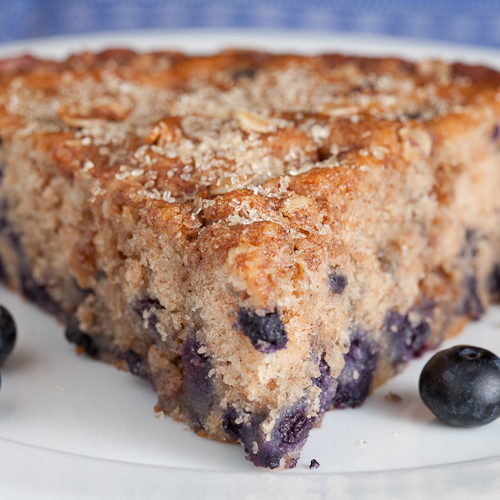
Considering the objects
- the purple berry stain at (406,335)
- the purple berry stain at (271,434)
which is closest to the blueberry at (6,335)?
the purple berry stain at (271,434)

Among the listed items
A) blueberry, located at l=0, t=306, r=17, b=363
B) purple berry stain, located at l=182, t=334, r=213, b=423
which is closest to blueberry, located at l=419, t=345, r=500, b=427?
purple berry stain, located at l=182, t=334, r=213, b=423

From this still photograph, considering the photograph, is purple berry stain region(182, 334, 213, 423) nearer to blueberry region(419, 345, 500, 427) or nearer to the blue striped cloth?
blueberry region(419, 345, 500, 427)

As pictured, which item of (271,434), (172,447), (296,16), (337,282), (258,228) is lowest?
(296,16)

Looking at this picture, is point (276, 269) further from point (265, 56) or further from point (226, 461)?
point (265, 56)

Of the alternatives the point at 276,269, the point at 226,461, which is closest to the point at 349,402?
the point at 226,461

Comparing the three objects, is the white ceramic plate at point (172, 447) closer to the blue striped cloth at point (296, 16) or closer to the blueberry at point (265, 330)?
the blueberry at point (265, 330)

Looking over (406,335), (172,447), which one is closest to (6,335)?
(172,447)

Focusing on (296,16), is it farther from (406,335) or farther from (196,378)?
(196,378)

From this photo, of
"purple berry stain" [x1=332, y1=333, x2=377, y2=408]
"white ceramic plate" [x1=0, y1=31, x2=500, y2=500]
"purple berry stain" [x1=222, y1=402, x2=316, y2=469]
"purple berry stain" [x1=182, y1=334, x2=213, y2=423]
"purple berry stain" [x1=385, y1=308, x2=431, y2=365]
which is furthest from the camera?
"purple berry stain" [x1=385, y1=308, x2=431, y2=365]
